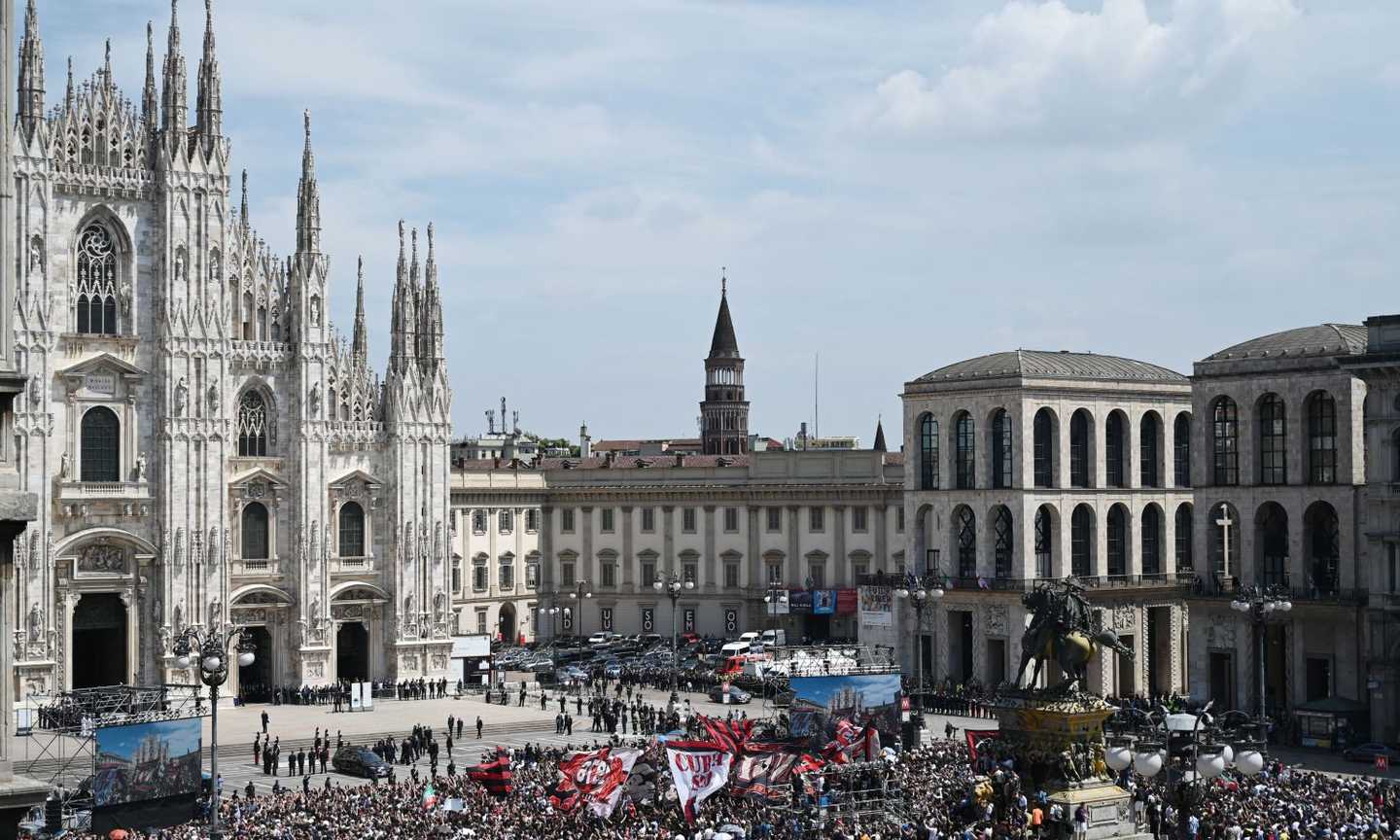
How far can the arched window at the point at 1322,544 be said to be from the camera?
6253 cm

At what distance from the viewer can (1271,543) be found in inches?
2554

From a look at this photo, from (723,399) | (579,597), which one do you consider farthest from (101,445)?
(723,399)

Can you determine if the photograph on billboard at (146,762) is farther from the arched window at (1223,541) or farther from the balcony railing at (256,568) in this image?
the arched window at (1223,541)

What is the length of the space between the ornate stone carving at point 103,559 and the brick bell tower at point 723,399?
224 feet

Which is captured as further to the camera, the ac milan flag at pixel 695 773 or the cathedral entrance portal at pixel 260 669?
the cathedral entrance portal at pixel 260 669

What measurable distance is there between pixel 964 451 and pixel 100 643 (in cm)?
3432

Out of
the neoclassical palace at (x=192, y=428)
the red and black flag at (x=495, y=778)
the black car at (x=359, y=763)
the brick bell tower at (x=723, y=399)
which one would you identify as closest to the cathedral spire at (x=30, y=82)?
the neoclassical palace at (x=192, y=428)

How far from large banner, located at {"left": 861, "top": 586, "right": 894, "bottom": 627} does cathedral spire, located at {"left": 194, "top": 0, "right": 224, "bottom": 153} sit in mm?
32244

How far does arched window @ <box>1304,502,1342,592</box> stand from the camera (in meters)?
62.5

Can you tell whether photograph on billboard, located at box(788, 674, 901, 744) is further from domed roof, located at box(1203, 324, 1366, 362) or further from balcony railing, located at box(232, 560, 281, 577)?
balcony railing, located at box(232, 560, 281, 577)

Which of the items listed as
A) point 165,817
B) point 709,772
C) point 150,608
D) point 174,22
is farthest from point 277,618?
point 709,772

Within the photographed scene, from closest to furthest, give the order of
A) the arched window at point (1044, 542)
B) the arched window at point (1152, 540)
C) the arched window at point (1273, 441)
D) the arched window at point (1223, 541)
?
1. the arched window at point (1273, 441)
2. the arched window at point (1223, 541)
3. the arched window at point (1044, 542)
4. the arched window at point (1152, 540)

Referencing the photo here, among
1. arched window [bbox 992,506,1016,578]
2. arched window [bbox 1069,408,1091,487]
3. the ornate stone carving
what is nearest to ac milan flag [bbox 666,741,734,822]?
the ornate stone carving

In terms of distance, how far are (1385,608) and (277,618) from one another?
132 feet
